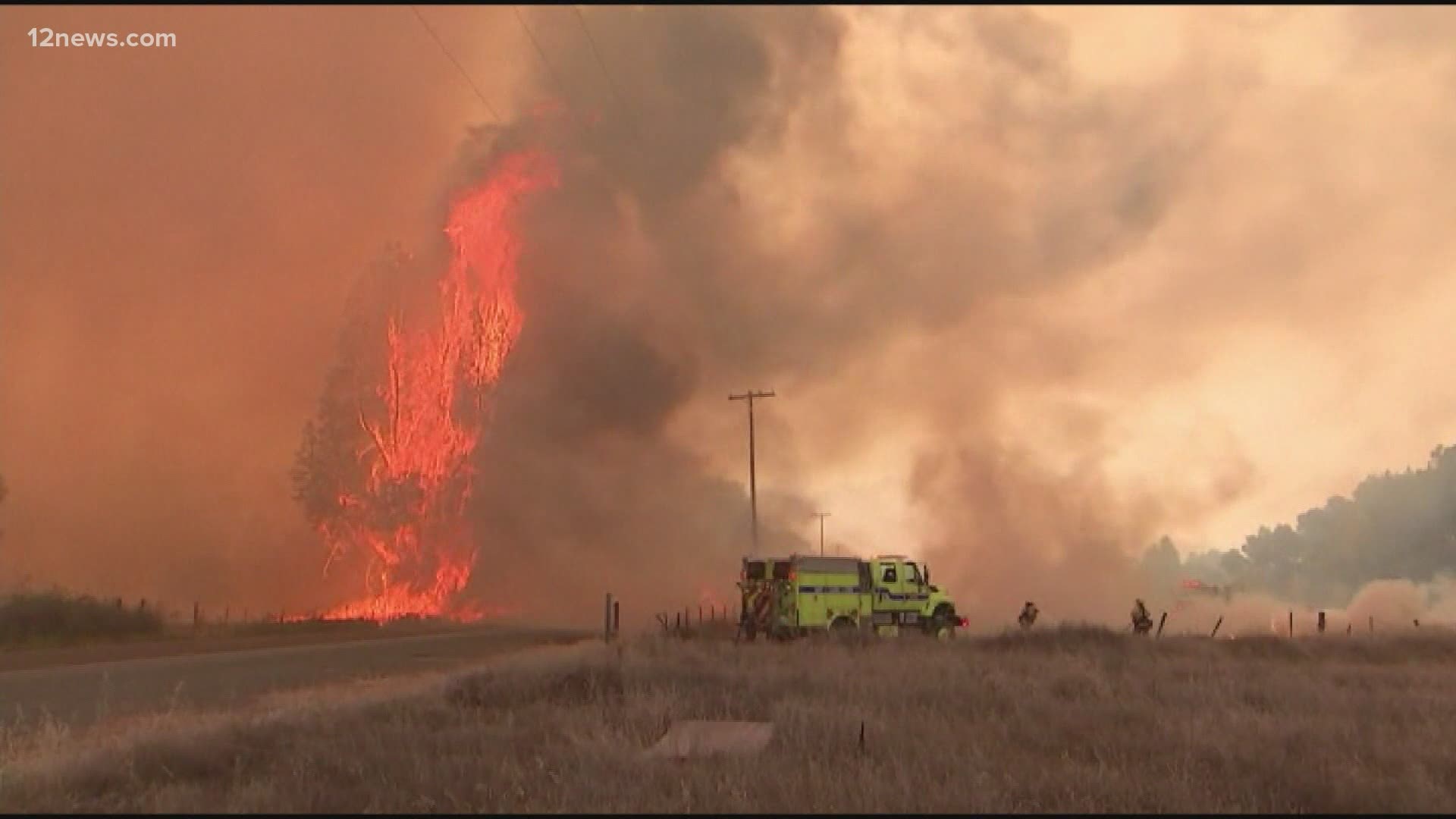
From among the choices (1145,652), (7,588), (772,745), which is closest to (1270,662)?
(1145,652)

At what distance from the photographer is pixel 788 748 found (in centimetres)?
1048

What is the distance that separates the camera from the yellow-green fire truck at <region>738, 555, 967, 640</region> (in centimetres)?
3228

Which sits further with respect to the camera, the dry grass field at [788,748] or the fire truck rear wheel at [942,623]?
the fire truck rear wheel at [942,623]

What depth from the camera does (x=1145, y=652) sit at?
81.7ft

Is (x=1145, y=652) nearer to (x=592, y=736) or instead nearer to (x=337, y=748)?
(x=592, y=736)

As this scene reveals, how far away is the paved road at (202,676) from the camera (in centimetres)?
1689

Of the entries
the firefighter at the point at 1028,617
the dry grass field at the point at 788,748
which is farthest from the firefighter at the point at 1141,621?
the dry grass field at the point at 788,748

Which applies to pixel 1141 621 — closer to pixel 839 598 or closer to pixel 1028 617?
pixel 1028 617

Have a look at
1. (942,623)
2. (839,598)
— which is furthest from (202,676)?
(942,623)

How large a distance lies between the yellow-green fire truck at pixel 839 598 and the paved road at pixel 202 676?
782cm

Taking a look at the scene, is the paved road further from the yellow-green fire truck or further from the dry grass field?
the yellow-green fire truck

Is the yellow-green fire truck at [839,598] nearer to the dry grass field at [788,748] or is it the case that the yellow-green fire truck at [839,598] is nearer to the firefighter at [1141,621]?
the firefighter at [1141,621]

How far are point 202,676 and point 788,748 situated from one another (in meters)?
16.5

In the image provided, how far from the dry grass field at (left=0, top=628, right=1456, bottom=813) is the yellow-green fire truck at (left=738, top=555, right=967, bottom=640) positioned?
14.5 metres
